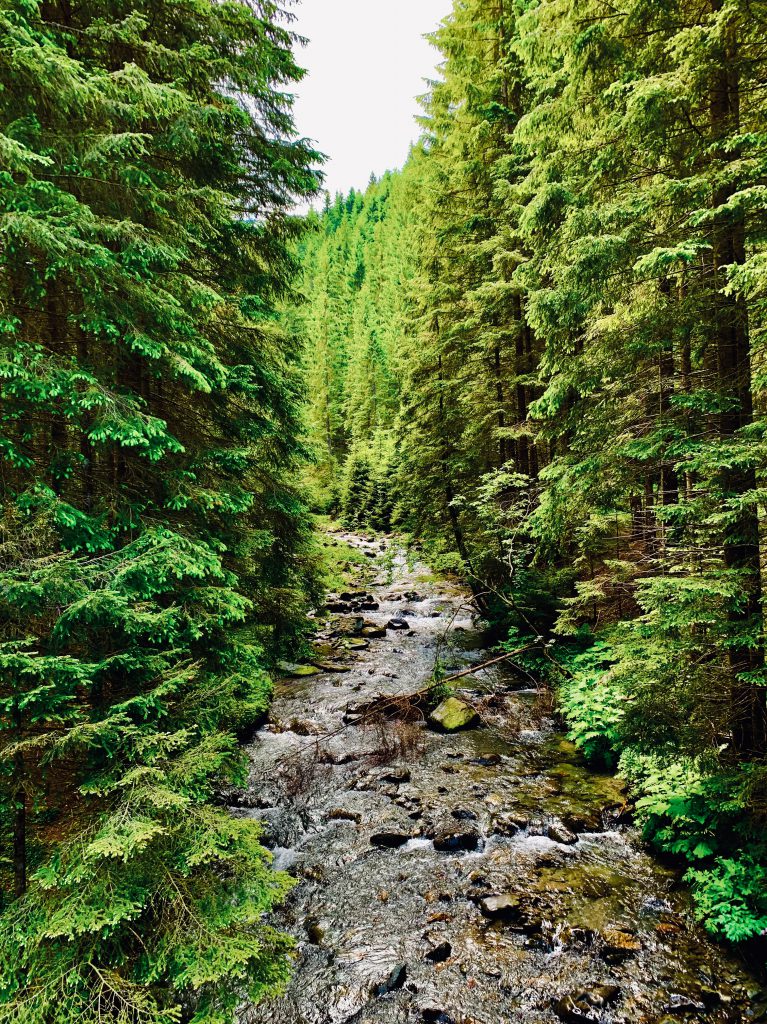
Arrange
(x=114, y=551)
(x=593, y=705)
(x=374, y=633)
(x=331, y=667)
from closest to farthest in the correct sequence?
(x=114, y=551) → (x=593, y=705) → (x=331, y=667) → (x=374, y=633)

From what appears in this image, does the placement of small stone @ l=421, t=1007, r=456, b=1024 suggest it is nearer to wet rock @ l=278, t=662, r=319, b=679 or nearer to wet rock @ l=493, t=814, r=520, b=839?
wet rock @ l=493, t=814, r=520, b=839

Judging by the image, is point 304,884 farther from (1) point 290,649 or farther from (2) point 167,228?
(2) point 167,228

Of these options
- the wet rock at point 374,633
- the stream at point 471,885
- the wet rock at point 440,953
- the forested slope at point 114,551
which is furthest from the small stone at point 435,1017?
the wet rock at point 374,633

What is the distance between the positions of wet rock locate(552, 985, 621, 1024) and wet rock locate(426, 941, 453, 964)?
119cm

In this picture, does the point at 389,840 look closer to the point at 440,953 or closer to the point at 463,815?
the point at 463,815

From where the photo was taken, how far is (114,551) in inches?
173

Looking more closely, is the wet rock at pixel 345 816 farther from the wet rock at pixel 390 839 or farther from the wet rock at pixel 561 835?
the wet rock at pixel 561 835

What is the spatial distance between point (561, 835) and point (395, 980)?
322 centimetres

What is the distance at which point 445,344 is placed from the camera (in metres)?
14.6

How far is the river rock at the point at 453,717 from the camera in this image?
1038 cm

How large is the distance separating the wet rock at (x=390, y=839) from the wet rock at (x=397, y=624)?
10.6 meters

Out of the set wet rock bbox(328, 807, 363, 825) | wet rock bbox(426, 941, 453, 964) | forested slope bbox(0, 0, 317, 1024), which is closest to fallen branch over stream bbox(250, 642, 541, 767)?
wet rock bbox(328, 807, 363, 825)

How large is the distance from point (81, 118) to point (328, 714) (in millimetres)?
11291

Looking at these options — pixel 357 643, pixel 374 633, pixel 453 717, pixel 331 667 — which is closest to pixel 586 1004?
pixel 453 717
